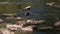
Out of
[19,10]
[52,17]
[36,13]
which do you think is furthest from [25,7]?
[52,17]

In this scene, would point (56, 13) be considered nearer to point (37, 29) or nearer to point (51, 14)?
point (51, 14)

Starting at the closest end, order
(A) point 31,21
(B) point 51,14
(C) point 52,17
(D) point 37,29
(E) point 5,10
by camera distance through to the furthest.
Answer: (D) point 37,29, (A) point 31,21, (C) point 52,17, (B) point 51,14, (E) point 5,10

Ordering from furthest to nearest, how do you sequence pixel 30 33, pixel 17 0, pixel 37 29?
pixel 17 0
pixel 37 29
pixel 30 33

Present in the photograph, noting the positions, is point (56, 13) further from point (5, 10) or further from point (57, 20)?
point (5, 10)

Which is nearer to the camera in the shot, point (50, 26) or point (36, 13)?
point (50, 26)

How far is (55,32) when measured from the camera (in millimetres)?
20312

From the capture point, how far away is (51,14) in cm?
2756

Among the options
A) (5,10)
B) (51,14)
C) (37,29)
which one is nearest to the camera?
(37,29)

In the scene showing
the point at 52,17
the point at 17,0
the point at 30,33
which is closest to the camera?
the point at 30,33

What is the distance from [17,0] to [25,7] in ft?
26.0

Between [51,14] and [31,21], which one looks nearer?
[31,21]

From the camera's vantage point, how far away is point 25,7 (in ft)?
107

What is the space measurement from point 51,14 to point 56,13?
841 mm

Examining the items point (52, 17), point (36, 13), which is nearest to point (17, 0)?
point (36, 13)
